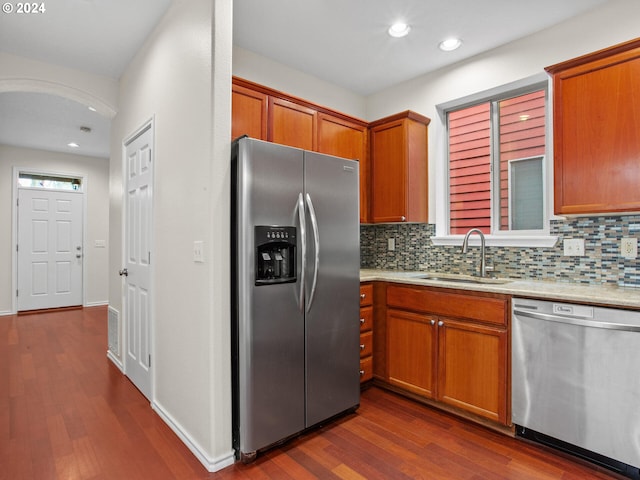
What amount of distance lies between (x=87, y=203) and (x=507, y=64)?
6.73 m

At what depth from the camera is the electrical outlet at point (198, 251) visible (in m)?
1.93

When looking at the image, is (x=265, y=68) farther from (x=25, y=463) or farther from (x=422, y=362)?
(x=25, y=463)

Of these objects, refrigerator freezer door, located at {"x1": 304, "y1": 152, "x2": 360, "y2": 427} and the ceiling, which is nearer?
refrigerator freezer door, located at {"x1": 304, "y1": 152, "x2": 360, "y2": 427}

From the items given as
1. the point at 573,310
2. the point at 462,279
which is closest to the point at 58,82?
the point at 462,279

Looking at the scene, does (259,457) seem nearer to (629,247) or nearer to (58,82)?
(629,247)

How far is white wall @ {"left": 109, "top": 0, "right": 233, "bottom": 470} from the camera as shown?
1875mm

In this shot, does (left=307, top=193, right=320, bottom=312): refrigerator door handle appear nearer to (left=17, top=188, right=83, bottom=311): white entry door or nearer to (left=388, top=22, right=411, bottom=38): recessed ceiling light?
(left=388, top=22, right=411, bottom=38): recessed ceiling light

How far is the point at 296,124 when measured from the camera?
287 cm

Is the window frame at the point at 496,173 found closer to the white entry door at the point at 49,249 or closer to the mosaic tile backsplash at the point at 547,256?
the mosaic tile backsplash at the point at 547,256

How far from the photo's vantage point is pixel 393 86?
11.7ft

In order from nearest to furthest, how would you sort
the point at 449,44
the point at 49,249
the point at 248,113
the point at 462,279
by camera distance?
the point at 248,113
the point at 449,44
the point at 462,279
the point at 49,249

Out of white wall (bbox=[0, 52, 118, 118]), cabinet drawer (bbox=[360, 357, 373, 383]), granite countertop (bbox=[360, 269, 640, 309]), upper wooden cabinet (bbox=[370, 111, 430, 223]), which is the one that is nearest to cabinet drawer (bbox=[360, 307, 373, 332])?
cabinet drawer (bbox=[360, 357, 373, 383])

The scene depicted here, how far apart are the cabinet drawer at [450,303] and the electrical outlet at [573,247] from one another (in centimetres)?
70

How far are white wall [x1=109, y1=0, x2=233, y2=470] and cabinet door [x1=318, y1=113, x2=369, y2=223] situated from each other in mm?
1212
